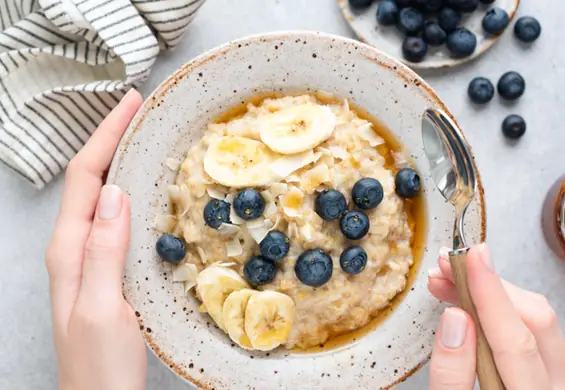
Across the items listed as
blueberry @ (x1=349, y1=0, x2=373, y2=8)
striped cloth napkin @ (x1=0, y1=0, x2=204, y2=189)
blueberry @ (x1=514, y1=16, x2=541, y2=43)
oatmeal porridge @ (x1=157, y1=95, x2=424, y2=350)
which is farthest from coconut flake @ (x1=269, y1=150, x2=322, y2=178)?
blueberry @ (x1=514, y1=16, x2=541, y2=43)

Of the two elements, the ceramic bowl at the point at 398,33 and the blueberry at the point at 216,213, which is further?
the ceramic bowl at the point at 398,33

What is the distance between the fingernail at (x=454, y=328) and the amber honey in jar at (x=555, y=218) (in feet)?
2.61

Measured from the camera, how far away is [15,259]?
7.71 ft

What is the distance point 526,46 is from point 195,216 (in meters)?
1.28

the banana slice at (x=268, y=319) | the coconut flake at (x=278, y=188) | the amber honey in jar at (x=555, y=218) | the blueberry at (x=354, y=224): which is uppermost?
the coconut flake at (x=278, y=188)

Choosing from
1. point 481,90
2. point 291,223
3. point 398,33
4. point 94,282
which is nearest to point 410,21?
point 398,33

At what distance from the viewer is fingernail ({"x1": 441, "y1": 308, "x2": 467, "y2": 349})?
162 cm

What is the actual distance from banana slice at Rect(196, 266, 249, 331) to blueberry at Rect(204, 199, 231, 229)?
0.43ft

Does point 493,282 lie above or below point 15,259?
above

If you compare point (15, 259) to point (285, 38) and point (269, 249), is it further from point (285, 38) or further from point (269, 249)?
point (285, 38)

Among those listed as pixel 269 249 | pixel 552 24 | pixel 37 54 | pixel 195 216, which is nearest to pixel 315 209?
pixel 269 249

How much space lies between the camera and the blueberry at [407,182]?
1.98 meters

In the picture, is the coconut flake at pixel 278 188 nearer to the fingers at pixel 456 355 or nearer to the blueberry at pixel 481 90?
the fingers at pixel 456 355

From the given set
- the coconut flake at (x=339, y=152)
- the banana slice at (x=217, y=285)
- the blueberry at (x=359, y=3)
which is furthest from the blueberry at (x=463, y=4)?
the banana slice at (x=217, y=285)
